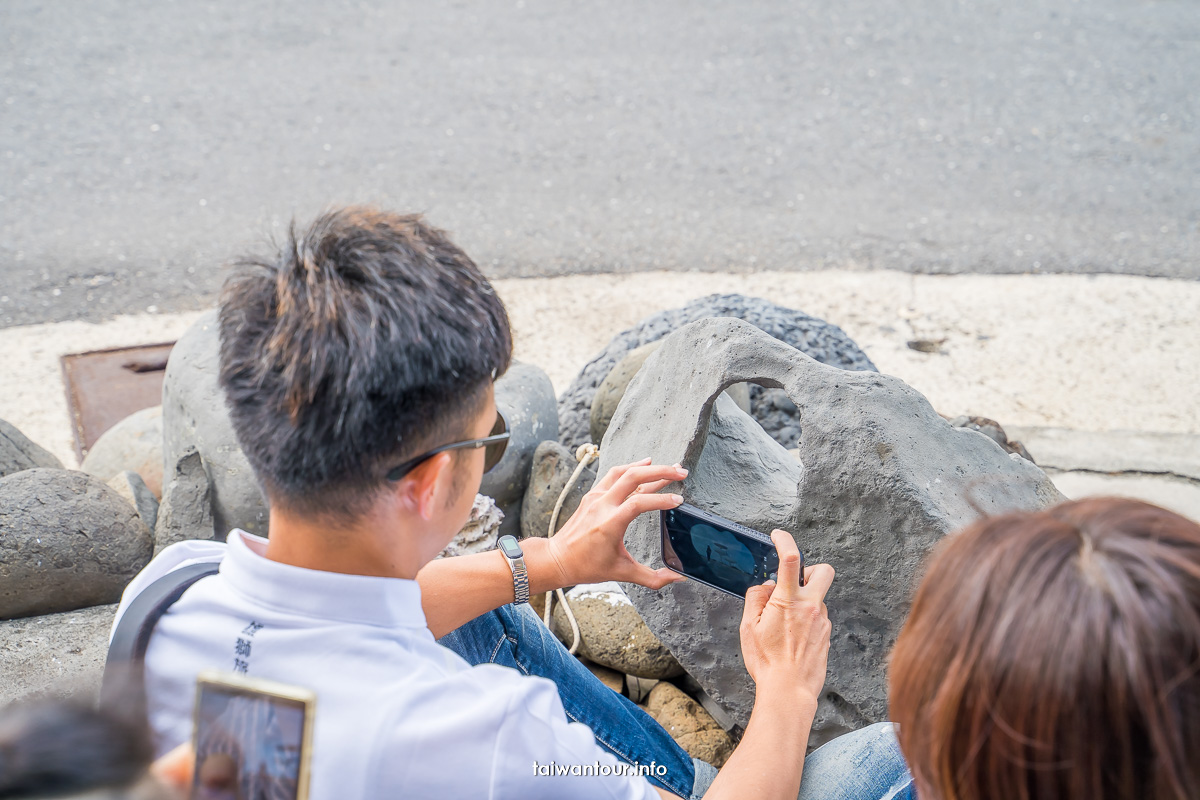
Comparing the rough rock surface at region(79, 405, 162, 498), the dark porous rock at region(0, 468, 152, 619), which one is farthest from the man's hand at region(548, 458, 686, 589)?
the rough rock surface at region(79, 405, 162, 498)

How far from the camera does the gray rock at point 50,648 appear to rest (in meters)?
1.85

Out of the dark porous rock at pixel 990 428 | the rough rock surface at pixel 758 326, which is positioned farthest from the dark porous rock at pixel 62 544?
the dark porous rock at pixel 990 428

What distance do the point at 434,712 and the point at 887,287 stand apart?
3.37 meters

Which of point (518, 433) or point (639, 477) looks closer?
point (639, 477)

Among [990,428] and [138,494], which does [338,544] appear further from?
[990,428]

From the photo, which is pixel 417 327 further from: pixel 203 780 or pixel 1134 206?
pixel 1134 206

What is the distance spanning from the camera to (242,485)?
2242 mm

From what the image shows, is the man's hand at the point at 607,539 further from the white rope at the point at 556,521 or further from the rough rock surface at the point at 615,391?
the rough rock surface at the point at 615,391

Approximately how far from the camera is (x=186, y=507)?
2188 millimetres

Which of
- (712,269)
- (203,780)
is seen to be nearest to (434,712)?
(203,780)

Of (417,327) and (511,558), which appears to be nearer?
(417,327)

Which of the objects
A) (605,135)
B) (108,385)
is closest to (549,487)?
(108,385)

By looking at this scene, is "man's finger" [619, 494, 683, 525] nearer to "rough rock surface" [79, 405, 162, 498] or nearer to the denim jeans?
the denim jeans

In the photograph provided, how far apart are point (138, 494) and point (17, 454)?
371 millimetres
